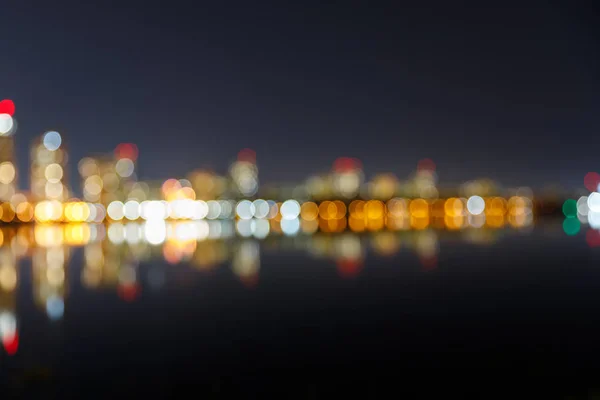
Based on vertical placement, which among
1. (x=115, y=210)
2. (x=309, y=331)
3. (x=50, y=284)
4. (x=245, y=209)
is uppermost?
(x=115, y=210)

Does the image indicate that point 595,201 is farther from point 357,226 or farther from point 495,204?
point 357,226

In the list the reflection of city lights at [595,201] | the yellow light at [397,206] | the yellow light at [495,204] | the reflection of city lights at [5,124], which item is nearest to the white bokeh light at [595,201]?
the reflection of city lights at [595,201]

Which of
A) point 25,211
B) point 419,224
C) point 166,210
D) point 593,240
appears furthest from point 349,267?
point 166,210

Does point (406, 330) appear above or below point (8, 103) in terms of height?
below

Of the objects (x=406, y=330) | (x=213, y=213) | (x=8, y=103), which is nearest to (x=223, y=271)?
(x=406, y=330)

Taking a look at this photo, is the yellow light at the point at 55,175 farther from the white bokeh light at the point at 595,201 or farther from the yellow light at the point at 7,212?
the white bokeh light at the point at 595,201

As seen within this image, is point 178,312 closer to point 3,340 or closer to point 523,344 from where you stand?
point 3,340
